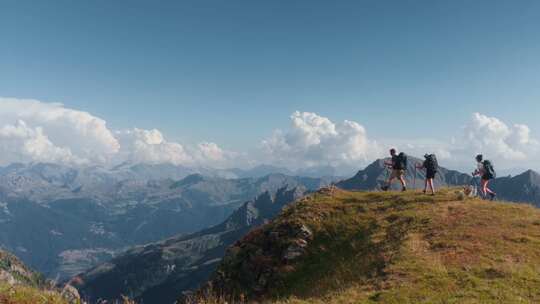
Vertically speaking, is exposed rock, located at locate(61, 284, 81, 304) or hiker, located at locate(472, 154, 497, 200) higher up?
hiker, located at locate(472, 154, 497, 200)

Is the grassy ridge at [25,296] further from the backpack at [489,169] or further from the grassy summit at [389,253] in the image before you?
the backpack at [489,169]

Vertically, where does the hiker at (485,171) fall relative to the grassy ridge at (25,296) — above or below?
above

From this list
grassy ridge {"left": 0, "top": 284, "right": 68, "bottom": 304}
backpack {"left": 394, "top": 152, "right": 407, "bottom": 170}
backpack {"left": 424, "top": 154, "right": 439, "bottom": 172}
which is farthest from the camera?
backpack {"left": 394, "top": 152, "right": 407, "bottom": 170}

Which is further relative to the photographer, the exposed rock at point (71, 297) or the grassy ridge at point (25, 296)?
the exposed rock at point (71, 297)

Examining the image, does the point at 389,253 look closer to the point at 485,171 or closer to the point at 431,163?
the point at 431,163

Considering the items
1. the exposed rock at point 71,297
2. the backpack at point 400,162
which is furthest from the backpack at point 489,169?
the exposed rock at point 71,297

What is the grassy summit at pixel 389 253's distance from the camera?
17625mm

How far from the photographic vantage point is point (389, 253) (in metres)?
23.4

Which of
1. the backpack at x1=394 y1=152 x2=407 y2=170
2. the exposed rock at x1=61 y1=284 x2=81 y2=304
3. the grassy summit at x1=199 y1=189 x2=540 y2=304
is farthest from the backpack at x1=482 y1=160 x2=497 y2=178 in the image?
the exposed rock at x1=61 y1=284 x2=81 y2=304

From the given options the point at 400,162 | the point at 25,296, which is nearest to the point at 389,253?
the point at 400,162

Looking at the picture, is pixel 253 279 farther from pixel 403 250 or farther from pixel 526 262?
pixel 526 262

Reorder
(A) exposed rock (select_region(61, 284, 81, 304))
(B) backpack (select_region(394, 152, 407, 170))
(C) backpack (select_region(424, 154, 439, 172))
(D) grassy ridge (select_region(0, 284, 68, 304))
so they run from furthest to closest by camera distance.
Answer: (B) backpack (select_region(394, 152, 407, 170)) → (C) backpack (select_region(424, 154, 439, 172)) → (A) exposed rock (select_region(61, 284, 81, 304)) → (D) grassy ridge (select_region(0, 284, 68, 304))

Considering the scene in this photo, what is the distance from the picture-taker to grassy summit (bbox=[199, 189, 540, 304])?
17.6 metres

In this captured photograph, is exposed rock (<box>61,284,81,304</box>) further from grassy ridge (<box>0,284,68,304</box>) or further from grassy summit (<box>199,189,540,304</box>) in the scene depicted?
grassy summit (<box>199,189,540,304</box>)
